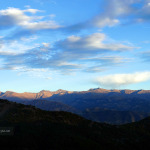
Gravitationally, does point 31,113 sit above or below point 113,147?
above

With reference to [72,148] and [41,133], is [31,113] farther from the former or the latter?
[72,148]

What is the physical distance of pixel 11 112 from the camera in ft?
230

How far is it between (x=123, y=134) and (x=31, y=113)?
3135cm

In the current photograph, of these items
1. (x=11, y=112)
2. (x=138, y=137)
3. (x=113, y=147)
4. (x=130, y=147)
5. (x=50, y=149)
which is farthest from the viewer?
(x=11, y=112)

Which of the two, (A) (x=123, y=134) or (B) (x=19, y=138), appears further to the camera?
(A) (x=123, y=134)

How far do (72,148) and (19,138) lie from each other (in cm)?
1139

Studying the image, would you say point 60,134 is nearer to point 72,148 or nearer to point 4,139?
point 72,148

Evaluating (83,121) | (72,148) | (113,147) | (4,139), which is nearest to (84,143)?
(72,148)

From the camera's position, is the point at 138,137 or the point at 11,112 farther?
the point at 11,112

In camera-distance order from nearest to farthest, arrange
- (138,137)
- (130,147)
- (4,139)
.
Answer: (4,139) < (130,147) < (138,137)

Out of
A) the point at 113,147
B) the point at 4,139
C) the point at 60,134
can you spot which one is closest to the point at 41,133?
the point at 60,134

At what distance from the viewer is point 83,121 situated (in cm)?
7069

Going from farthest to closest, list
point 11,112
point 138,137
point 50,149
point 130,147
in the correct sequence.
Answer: point 11,112, point 138,137, point 130,147, point 50,149

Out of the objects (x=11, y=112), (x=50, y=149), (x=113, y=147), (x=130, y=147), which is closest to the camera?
(x=50, y=149)
